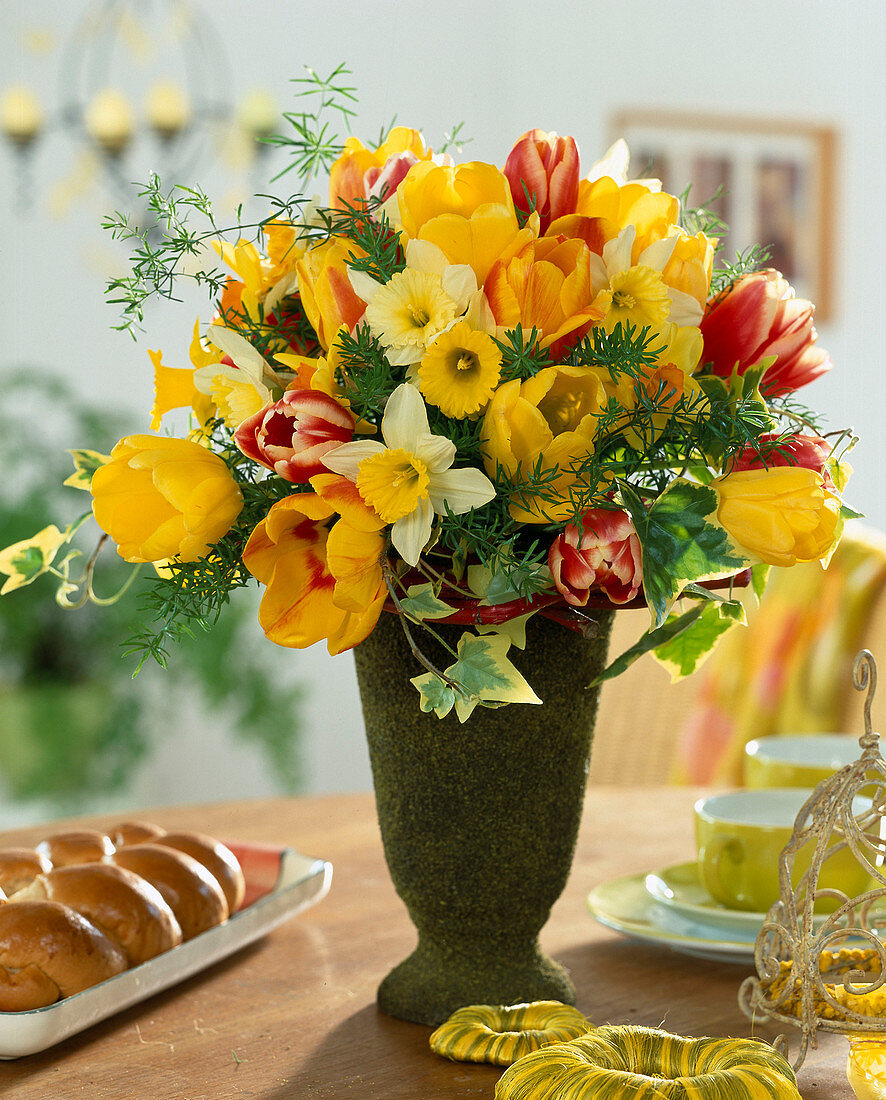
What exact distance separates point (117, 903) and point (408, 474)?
299 millimetres

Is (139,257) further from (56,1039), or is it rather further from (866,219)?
(866,219)

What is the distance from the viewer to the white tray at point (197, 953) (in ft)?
1.90

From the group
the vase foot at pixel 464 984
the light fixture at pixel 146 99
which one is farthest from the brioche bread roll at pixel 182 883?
the light fixture at pixel 146 99

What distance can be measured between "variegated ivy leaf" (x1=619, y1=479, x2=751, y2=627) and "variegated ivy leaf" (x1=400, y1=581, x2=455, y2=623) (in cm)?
9

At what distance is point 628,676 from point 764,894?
2.76ft

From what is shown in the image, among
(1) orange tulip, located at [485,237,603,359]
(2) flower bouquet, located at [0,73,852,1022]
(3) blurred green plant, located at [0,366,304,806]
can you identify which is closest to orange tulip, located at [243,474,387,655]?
(2) flower bouquet, located at [0,73,852,1022]

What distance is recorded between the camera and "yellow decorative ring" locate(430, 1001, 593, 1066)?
56 centimetres

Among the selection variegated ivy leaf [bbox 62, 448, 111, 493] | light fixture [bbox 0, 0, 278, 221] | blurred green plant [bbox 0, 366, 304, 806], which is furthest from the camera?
light fixture [bbox 0, 0, 278, 221]

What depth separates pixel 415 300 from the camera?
52cm

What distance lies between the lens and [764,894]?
2.43ft

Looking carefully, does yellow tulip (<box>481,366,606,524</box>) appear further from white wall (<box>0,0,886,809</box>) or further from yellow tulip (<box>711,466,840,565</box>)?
white wall (<box>0,0,886,809</box>)

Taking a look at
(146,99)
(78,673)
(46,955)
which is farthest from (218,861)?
(146,99)

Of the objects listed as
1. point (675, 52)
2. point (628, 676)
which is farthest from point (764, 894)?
point (675, 52)

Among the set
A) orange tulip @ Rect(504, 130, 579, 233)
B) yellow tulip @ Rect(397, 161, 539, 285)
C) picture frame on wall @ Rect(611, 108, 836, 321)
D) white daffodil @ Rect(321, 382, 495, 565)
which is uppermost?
picture frame on wall @ Rect(611, 108, 836, 321)
